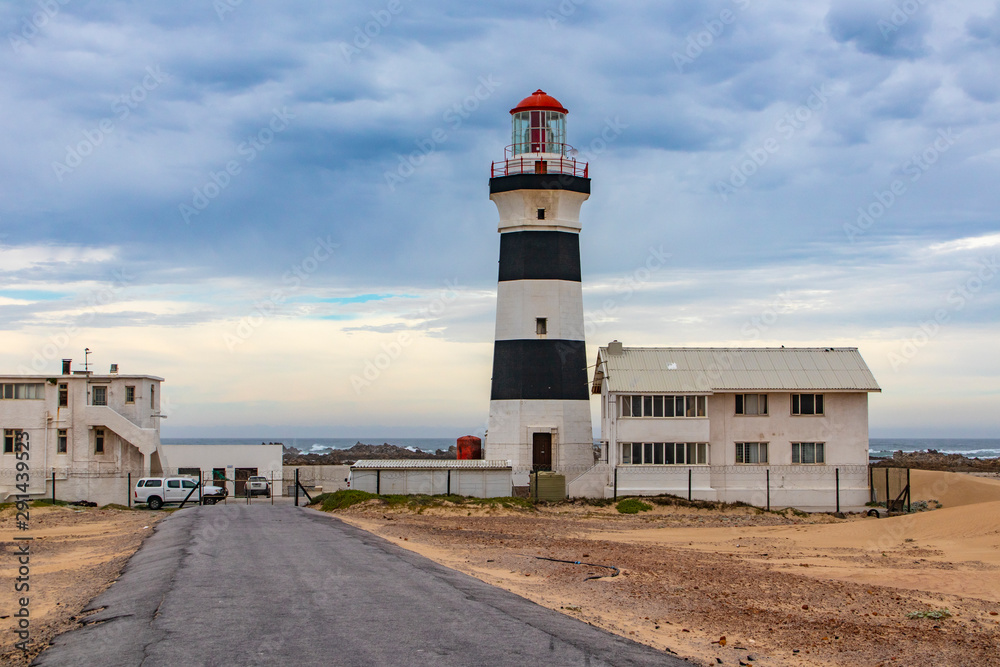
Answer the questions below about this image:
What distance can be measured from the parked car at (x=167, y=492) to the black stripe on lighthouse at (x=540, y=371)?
44.7 ft

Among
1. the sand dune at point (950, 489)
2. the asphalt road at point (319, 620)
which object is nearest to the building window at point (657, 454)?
the sand dune at point (950, 489)

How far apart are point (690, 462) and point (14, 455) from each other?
30.1 meters

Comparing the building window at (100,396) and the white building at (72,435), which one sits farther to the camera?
the building window at (100,396)

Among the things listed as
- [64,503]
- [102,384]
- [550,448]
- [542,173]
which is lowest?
[64,503]

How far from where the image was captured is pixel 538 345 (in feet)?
120

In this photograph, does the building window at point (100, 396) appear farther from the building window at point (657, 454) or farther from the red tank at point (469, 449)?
the building window at point (657, 454)

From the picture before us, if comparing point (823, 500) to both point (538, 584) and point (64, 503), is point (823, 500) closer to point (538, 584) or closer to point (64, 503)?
point (538, 584)

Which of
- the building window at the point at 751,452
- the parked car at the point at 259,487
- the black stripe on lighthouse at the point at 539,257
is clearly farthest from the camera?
the parked car at the point at 259,487

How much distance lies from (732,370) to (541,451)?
8.65 meters

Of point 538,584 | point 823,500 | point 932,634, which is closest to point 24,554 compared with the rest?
point 538,584

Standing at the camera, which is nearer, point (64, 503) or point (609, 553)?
point (609, 553)

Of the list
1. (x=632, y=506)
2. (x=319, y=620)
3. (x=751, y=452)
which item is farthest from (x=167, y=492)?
(x=319, y=620)

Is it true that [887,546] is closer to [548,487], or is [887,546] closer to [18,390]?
[548,487]

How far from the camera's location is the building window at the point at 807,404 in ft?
123
